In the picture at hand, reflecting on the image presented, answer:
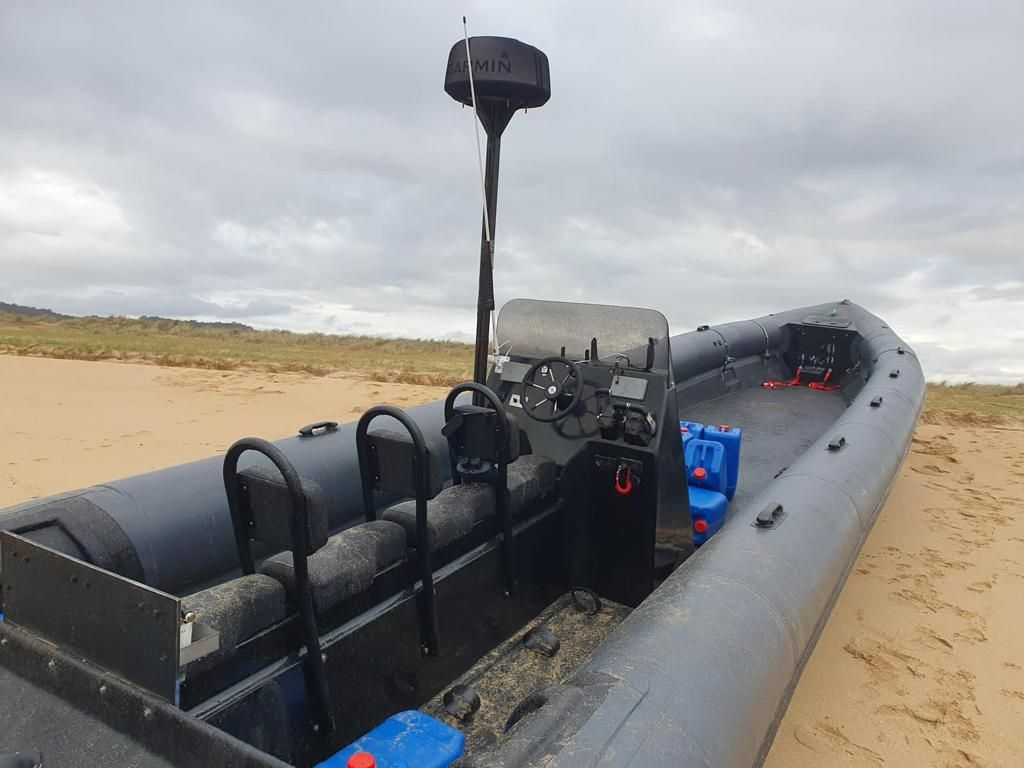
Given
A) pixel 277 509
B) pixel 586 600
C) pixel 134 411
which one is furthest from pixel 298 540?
pixel 134 411

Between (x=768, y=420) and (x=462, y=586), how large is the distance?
4.19 m

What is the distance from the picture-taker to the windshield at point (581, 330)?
10.2 feet

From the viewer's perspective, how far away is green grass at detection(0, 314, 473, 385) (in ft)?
36.7

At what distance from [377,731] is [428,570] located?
1.75ft

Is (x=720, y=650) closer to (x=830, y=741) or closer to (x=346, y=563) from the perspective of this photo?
(x=346, y=563)

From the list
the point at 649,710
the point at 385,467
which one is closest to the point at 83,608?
the point at 385,467

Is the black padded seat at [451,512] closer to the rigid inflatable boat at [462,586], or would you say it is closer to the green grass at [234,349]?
the rigid inflatable boat at [462,586]

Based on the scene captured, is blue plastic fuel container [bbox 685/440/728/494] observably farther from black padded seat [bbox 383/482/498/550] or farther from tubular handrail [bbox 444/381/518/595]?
black padded seat [bbox 383/482/498/550]

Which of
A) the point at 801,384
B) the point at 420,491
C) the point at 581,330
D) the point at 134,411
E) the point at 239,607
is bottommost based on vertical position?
the point at 134,411

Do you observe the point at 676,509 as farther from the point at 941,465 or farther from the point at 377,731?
the point at 941,465

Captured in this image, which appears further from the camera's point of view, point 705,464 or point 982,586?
point 982,586

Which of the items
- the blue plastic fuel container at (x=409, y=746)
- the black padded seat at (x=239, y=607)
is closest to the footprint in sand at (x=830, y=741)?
the blue plastic fuel container at (x=409, y=746)

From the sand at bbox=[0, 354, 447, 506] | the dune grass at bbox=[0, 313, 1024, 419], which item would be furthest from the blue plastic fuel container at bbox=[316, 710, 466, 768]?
the dune grass at bbox=[0, 313, 1024, 419]

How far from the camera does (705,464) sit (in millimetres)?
3721
